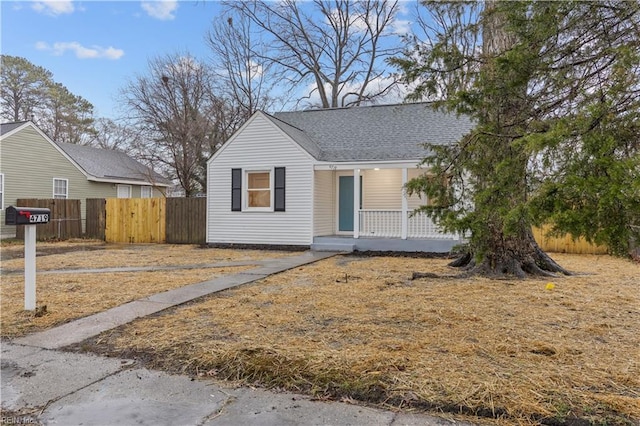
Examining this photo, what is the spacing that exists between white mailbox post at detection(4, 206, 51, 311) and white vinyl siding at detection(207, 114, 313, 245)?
8.35m

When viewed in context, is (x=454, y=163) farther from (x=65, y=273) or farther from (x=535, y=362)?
(x=65, y=273)

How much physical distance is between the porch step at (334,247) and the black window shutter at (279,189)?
5.43ft

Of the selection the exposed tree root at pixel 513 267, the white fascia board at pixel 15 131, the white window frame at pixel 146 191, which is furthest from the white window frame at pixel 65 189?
the exposed tree root at pixel 513 267

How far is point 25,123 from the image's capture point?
17203 mm

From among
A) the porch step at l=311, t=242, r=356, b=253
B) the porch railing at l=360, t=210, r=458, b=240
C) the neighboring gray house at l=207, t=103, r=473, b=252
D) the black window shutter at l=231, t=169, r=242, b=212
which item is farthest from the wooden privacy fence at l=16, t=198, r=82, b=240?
the porch railing at l=360, t=210, r=458, b=240

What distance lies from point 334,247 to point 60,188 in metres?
14.8

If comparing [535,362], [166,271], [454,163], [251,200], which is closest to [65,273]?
[166,271]

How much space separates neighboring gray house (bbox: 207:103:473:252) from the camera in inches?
480

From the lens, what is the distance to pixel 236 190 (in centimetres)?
1334

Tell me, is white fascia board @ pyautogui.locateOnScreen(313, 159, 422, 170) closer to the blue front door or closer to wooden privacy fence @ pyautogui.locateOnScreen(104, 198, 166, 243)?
the blue front door

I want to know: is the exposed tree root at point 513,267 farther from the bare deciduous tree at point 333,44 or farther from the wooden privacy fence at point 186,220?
the bare deciduous tree at point 333,44

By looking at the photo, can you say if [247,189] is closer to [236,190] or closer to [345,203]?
[236,190]

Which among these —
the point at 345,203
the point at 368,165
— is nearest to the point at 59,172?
the point at 345,203

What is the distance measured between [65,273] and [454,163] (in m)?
7.45
